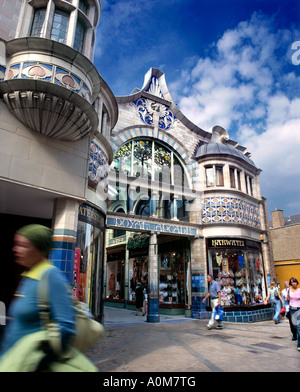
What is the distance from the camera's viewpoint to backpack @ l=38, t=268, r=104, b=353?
1711 mm

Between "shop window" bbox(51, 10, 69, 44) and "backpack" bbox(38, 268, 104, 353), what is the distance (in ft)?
25.1

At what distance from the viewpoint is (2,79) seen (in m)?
6.45

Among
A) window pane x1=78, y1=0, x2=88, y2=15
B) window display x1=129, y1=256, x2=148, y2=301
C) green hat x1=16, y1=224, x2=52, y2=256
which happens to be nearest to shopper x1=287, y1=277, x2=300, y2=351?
green hat x1=16, y1=224, x2=52, y2=256

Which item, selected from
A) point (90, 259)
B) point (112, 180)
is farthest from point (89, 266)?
point (112, 180)

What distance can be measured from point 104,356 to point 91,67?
7.18 meters

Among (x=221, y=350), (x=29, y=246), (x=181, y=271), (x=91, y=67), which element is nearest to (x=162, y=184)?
(x=181, y=271)

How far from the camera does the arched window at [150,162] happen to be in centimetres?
1353

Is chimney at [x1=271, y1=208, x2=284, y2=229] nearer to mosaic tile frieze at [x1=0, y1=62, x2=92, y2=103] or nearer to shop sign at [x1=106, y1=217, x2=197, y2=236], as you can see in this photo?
shop sign at [x1=106, y1=217, x2=197, y2=236]

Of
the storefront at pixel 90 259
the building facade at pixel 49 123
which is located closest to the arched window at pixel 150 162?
the storefront at pixel 90 259

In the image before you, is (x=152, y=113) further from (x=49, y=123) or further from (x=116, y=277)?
(x=116, y=277)

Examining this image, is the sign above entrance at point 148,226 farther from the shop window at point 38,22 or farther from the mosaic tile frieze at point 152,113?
the shop window at point 38,22

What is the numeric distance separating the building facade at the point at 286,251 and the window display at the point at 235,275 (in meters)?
14.7

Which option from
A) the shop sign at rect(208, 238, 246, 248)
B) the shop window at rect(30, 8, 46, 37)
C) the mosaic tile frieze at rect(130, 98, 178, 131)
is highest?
the mosaic tile frieze at rect(130, 98, 178, 131)

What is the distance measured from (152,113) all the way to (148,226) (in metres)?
6.25
